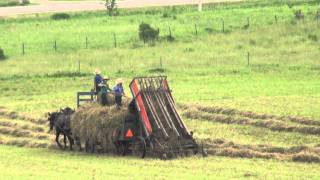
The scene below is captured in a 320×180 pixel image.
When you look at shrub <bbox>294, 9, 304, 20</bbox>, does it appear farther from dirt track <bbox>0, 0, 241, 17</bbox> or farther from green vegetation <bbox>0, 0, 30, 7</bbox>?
green vegetation <bbox>0, 0, 30, 7</bbox>

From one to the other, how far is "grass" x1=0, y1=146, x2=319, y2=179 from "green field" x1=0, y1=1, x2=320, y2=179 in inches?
1.3

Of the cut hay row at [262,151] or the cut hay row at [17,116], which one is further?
the cut hay row at [17,116]

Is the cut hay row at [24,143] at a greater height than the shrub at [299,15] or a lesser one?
lesser

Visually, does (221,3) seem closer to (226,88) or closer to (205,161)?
(226,88)

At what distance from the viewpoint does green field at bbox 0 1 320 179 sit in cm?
2995

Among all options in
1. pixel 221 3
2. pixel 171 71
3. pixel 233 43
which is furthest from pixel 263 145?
pixel 221 3

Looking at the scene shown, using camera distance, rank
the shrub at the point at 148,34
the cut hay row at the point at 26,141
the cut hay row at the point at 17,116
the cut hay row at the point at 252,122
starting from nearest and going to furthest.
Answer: the cut hay row at the point at 252,122 → the cut hay row at the point at 26,141 → the cut hay row at the point at 17,116 → the shrub at the point at 148,34

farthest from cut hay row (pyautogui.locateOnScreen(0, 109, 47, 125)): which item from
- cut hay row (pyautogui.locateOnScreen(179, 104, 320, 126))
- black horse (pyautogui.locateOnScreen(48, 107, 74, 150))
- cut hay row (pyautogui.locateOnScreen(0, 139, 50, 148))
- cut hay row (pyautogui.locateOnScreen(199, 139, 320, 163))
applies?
cut hay row (pyautogui.locateOnScreen(199, 139, 320, 163))

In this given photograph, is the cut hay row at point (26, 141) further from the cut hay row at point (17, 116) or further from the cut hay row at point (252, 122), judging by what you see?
the cut hay row at point (252, 122)

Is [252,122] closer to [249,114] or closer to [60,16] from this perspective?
[249,114]

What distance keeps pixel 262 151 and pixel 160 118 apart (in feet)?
11.7

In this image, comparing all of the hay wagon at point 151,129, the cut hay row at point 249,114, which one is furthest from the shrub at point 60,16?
the hay wagon at point 151,129

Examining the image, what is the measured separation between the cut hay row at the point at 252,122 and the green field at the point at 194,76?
0.15ft

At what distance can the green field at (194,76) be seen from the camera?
30.0m
